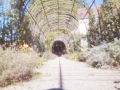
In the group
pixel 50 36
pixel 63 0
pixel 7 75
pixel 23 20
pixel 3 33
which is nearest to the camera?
pixel 7 75

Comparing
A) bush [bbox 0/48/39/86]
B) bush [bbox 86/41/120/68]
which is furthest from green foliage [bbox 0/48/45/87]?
bush [bbox 86/41/120/68]

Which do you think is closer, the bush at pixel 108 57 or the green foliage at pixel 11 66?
the green foliage at pixel 11 66

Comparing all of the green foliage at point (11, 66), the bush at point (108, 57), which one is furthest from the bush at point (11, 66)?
the bush at point (108, 57)

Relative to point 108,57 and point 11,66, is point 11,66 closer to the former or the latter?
point 11,66

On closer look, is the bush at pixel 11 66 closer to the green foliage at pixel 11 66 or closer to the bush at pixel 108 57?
the green foliage at pixel 11 66

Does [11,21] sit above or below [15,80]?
above

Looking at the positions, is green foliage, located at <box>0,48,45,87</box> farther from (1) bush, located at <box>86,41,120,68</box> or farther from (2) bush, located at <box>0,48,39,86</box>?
(1) bush, located at <box>86,41,120,68</box>

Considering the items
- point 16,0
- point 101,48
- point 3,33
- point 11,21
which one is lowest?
point 101,48

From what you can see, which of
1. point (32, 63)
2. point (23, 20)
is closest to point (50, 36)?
point (23, 20)

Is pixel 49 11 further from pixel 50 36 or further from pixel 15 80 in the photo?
pixel 50 36

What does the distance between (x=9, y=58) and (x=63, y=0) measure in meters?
10.4

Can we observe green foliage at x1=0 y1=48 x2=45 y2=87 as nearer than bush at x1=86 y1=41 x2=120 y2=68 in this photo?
Yes

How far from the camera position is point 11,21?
40.5ft

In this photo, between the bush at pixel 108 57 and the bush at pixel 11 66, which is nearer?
the bush at pixel 11 66
